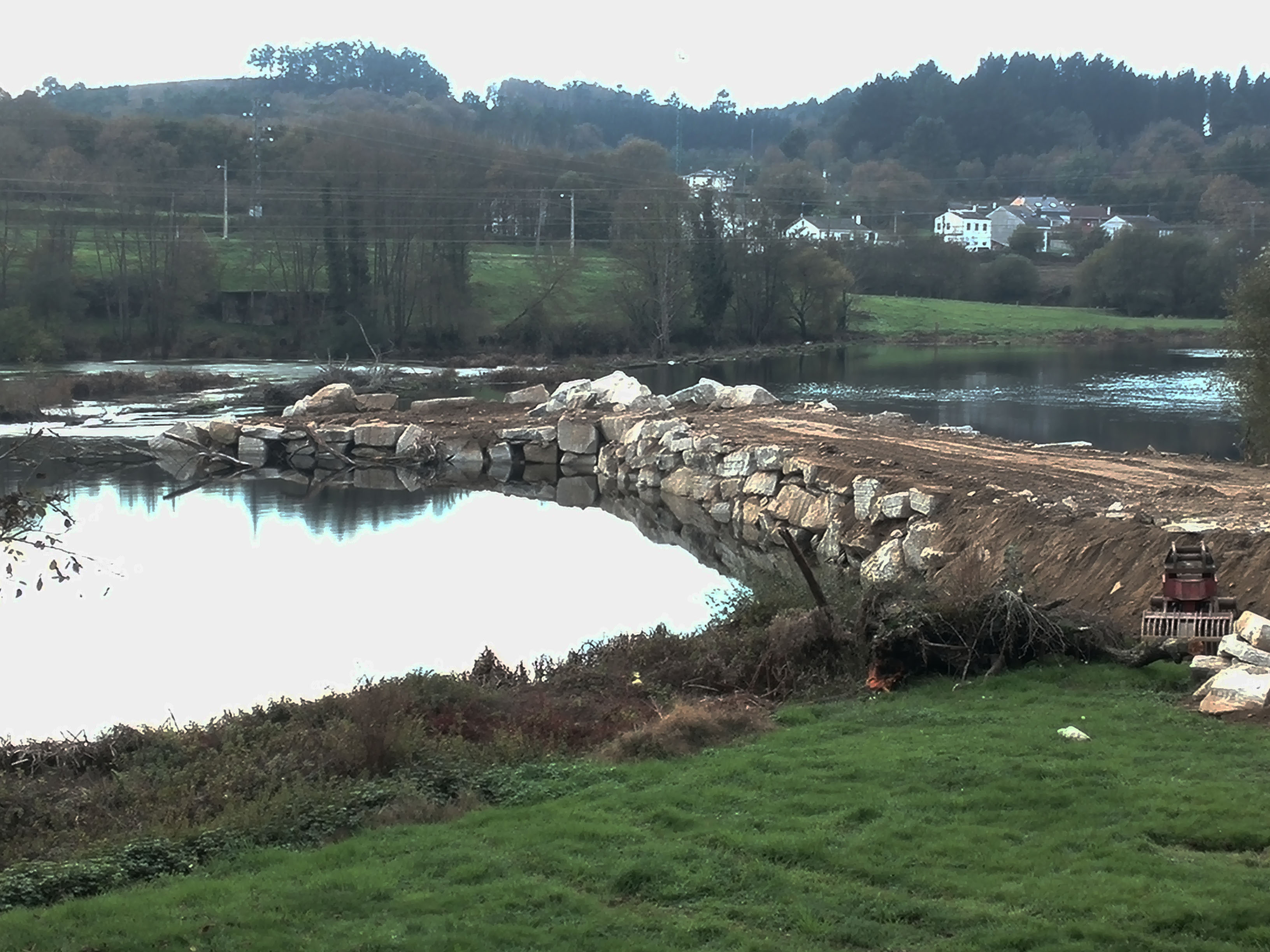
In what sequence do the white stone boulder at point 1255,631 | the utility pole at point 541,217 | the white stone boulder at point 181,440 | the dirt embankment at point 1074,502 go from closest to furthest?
1. the white stone boulder at point 1255,631
2. the dirt embankment at point 1074,502
3. the white stone boulder at point 181,440
4. the utility pole at point 541,217

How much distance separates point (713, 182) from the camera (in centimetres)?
9269

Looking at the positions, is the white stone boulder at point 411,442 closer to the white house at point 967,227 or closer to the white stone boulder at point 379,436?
the white stone boulder at point 379,436

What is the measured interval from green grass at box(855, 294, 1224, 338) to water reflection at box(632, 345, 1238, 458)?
18.3ft

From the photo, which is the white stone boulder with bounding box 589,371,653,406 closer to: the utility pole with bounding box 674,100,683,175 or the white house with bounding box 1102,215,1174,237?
the white house with bounding box 1102,215,1174,237

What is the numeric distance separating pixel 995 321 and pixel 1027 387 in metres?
33.5

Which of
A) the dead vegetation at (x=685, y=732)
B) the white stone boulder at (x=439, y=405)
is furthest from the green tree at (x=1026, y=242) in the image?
the dead vegetation at (x=685, y=732)

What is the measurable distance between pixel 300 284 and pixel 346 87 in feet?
413

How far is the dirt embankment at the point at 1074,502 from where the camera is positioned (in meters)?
14.5

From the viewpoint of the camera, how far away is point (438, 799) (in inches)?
349

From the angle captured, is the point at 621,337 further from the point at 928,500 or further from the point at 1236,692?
the point at 1236,692

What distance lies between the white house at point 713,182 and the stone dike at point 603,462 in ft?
136

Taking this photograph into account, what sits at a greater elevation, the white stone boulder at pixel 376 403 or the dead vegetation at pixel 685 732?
the dead vegetation at pixel 685 732

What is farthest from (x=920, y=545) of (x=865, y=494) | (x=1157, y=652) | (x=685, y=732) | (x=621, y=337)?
(x=621, y=337)

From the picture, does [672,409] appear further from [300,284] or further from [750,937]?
[300,284]
